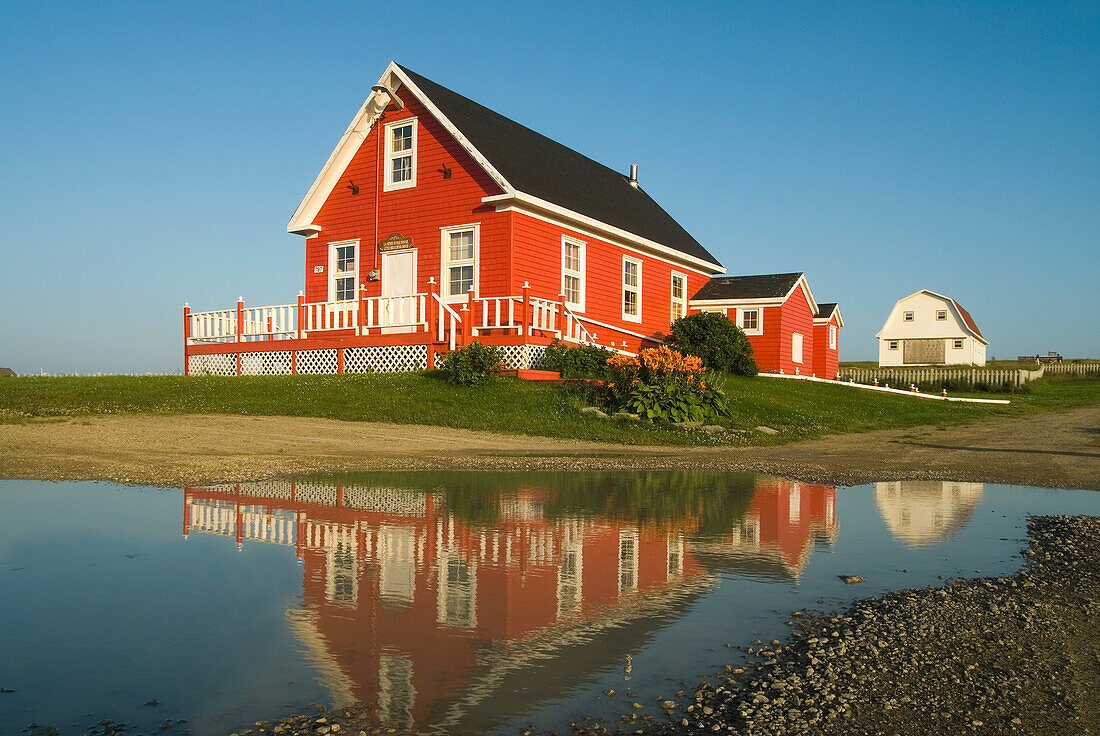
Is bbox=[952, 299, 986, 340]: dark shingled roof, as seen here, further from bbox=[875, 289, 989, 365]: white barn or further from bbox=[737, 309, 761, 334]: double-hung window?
bbox=[737, 309, 761, 334]: double-hung window

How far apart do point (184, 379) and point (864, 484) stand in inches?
761

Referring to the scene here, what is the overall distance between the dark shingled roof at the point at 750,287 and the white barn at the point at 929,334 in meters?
39.8

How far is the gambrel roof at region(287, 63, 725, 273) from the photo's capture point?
24438mm

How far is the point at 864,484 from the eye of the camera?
10.8m

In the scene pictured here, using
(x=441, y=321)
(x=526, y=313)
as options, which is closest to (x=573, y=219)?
(x=526, y=313)

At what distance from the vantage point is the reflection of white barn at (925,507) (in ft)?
24.7

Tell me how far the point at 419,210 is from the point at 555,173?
17.5 feet

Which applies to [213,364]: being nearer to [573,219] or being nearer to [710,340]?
[573,219]

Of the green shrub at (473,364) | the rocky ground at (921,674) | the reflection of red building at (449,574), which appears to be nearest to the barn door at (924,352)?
the green shrub at (473,364)

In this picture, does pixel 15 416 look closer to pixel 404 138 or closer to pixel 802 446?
pixel 404 138

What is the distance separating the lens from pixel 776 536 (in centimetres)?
720

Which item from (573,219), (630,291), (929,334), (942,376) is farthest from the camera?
(929,334)

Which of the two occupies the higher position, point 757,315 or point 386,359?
point 757,315

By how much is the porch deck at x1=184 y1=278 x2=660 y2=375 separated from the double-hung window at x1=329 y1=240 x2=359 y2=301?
35.0 inches
